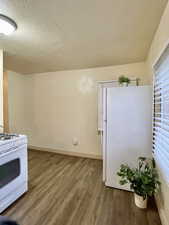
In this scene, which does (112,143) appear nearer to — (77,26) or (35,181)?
(35,181)

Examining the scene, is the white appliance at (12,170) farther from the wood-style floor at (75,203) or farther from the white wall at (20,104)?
the white wall at (20,104)

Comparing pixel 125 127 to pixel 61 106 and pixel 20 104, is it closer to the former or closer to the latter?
pixel 61 106

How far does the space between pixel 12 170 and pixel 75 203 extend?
976mm

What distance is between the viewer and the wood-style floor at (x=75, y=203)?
1.51m

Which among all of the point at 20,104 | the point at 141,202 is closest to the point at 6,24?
the point at 141,202

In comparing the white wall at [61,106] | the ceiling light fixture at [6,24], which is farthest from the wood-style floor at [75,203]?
the ceiling light fixture at [6,24]

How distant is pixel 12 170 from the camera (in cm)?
169

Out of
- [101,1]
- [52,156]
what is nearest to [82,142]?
[52,156]

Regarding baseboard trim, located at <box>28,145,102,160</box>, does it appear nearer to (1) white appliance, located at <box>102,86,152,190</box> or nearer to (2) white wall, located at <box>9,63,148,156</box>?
(2) white wall, located at <box>9,63,148,156</box>

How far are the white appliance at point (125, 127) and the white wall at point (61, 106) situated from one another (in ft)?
3.80

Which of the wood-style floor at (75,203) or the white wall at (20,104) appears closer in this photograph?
the wood-style floor at (75,203)

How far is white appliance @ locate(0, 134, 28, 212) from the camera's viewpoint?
1.55m

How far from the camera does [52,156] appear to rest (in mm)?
3518

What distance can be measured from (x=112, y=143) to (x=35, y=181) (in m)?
1.55
